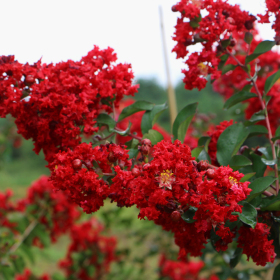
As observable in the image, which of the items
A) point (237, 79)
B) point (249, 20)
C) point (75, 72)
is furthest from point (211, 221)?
point (237, 79)

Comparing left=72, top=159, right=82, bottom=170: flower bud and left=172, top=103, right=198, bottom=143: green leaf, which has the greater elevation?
left=172, top=103, right=198, bottom=143: green leaf

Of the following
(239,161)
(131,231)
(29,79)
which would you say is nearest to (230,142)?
(239,161)

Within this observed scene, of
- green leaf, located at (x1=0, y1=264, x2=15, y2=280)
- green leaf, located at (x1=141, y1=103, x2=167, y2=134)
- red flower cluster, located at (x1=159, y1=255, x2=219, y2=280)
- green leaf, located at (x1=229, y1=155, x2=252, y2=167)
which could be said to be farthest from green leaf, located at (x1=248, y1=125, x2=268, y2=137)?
green leaf, located at (x1=0, y1=264, x2=15, y2=280)

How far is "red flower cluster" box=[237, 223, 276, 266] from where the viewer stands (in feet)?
2.53

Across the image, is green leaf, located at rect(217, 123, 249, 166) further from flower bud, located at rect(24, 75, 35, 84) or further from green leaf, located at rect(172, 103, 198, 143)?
flower bud, located at rect(24, 75, 35, 84)

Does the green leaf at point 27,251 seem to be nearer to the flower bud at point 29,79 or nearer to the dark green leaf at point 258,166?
the flower bud at point 29,79

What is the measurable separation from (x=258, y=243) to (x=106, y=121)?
555 mm

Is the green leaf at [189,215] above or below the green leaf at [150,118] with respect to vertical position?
below

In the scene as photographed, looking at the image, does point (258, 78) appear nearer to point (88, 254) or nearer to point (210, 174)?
point (210, 174)

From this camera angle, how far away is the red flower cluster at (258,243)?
2.53 ft

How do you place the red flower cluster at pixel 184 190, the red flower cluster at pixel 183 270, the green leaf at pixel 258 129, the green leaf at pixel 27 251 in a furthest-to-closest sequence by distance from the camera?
the red flower cluster at pixel 183 270, the green leaf at pixel 27 251, the green leaf at pixel 258 129, the red flower cluster at pixel 184 190

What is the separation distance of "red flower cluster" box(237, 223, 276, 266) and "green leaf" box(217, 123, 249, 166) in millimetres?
203

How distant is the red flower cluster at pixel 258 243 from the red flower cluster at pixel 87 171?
347 millimetres

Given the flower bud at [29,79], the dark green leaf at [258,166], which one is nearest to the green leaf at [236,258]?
the dark green leaf at [258,166]
